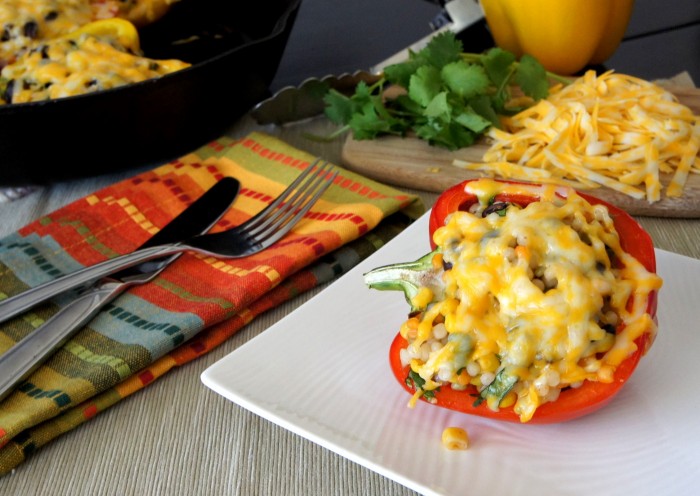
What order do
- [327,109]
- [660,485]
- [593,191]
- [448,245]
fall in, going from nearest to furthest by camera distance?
[660,485] → [448,245] → [593,191] → [327,109]

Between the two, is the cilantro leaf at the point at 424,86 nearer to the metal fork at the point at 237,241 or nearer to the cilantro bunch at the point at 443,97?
the cilantro bunch at the point at 443,97

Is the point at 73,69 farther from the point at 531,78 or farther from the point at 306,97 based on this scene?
the point at 531,78

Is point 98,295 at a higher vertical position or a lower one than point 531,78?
higher

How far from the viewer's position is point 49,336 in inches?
53.7

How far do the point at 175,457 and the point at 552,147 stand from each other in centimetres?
109

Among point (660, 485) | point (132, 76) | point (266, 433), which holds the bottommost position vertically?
point (660, 485)

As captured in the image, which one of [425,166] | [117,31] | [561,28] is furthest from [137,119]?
[561,28]

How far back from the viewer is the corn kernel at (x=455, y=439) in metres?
1.05

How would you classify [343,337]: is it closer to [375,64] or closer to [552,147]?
[552,147]

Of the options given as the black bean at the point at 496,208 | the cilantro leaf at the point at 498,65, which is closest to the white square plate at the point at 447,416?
the black bean at the point at 496,208

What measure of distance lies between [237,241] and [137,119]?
16.6 inches

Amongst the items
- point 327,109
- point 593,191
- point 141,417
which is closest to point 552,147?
point 593,191

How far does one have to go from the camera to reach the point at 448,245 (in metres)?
1.14

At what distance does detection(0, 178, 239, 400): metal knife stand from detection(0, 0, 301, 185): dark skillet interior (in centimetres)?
22
